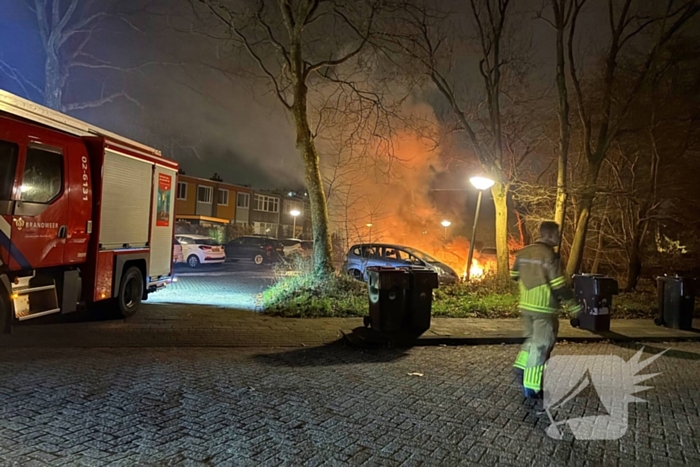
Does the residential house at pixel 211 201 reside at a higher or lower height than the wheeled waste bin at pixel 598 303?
higher

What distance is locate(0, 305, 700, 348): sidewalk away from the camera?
23.8 ft

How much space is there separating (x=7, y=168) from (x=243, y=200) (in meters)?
39.9

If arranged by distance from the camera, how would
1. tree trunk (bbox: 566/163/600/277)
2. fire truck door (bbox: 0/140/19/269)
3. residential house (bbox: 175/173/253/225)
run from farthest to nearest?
residential house (bbox: 175/173/253/225) → tree trunk (bbox: 566/163/600/277) → fire truck door (bbox: 0/140/19/269)

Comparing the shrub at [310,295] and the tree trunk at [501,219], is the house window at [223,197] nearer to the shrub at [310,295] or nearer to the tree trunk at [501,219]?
the shrub at [310,295]

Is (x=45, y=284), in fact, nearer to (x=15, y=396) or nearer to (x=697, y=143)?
(x=15, y=396)

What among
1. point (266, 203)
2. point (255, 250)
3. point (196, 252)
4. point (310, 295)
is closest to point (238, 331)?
point (310, 295)

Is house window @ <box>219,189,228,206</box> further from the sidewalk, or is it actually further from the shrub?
the sidewalk

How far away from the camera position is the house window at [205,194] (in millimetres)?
40312

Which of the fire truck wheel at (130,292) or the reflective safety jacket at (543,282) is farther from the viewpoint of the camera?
the fire truck wheel at (130,292)

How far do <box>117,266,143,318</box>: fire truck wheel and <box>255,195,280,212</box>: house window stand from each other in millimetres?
38712

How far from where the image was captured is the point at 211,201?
41562 mm

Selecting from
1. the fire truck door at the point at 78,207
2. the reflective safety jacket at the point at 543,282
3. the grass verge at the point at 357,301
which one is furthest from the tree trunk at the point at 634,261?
the fire truck door at the point at 78,207

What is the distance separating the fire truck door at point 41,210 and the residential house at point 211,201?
3024 centimetres

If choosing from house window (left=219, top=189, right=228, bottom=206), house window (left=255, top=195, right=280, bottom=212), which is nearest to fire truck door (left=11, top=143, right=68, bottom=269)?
house window (left=219, top=189, right=228, bottom=206)
